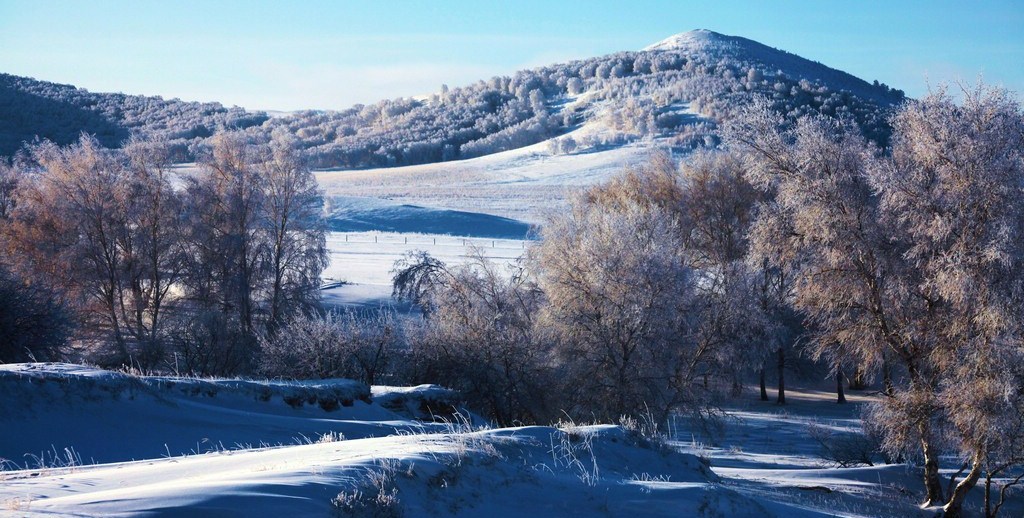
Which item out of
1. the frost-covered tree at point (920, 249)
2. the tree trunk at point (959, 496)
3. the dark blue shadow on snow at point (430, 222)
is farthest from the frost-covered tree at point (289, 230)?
the dark blue shadow on snow at point (430, 222)

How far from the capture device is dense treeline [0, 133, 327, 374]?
3159 centimetres

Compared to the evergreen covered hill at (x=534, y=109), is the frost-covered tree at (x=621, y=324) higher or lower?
lower

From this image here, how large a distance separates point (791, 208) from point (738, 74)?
108867 mm

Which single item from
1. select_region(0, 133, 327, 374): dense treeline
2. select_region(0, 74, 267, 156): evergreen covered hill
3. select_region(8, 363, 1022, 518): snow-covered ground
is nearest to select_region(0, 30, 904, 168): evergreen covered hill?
select_region(0, 74, 267, 156): evergreen covered hill

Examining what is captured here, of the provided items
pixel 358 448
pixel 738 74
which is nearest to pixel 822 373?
pixel 358 448

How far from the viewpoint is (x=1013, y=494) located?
60.1 ft

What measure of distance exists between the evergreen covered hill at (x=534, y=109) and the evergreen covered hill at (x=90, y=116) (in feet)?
0.90

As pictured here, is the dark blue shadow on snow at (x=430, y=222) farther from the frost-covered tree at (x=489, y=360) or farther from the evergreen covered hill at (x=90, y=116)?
the frost-covered tree at (x=489, y=360)

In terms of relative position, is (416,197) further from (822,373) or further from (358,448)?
(358,448)

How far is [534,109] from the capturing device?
137m

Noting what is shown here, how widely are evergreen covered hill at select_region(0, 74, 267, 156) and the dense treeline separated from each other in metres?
52.7

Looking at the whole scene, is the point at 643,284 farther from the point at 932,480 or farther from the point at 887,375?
the point at 932,480

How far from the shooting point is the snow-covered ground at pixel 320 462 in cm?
644

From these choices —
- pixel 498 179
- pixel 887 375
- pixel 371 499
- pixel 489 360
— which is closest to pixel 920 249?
pixel 887 375
